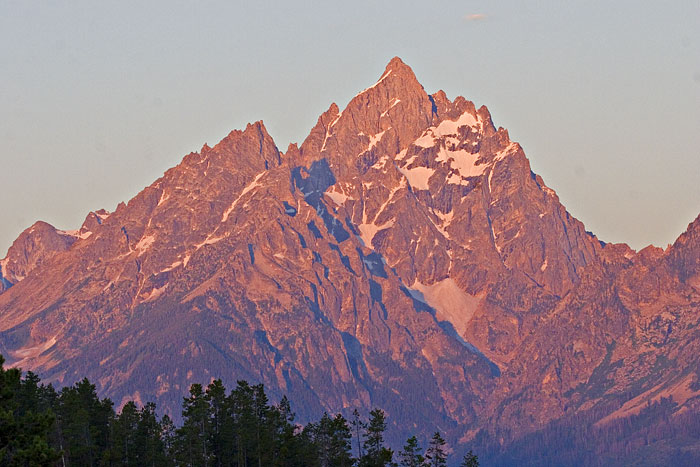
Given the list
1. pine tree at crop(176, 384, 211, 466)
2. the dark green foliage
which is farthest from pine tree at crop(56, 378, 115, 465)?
the dark green foliage

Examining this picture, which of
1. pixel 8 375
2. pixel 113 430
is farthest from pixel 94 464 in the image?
pixel 8 375

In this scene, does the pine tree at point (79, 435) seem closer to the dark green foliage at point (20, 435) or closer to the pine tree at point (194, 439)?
the pine tree at point (194, 439)

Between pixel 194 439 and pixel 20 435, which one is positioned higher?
pixel 194 439

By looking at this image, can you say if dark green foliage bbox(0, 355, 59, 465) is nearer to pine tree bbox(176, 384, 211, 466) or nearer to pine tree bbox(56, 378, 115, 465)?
pine tree bbox(56, 378, 115, 465)

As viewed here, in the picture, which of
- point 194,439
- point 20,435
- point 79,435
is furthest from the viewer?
point 194,439

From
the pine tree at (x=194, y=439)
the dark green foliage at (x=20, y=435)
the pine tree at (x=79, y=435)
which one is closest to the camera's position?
the dark green foliage at (x=20, y=435)

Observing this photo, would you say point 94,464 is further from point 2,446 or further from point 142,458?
point 2,446

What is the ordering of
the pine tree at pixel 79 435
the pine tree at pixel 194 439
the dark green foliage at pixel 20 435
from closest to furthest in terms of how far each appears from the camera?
the dark green foliage at pixel 20 435 < the pine tree at pixel 79 435 < the pine tree at pixel 194 439

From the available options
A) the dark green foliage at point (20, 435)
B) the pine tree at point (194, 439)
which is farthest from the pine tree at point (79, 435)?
the dark green foliage at point (20, 435)

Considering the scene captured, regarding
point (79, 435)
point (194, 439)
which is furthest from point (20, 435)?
point (194, 439)

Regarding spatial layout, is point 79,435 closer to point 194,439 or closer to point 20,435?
point 194,439

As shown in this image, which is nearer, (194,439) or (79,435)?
(79,435)

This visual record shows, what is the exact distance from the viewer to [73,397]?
198750 mm

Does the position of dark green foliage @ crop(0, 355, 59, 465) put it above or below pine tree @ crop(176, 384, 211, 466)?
below
